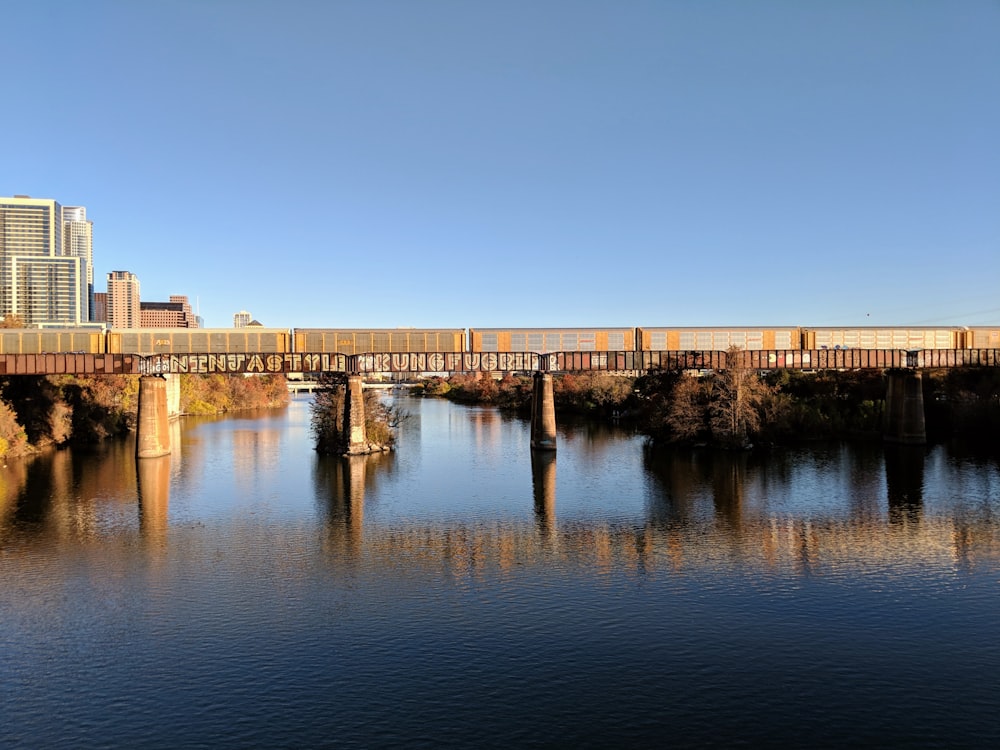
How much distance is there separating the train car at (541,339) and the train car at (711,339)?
4280mm

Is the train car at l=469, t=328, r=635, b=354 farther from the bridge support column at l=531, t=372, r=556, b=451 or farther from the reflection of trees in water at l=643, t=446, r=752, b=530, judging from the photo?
the reflection of trees in water at l=643, t=446, r=752, b=530

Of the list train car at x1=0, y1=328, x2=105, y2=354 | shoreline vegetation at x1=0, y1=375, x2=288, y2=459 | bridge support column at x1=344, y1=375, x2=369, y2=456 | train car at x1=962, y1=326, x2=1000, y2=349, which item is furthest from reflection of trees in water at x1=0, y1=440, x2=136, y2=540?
train car at x1=962, y1=326, x2=1000, y2=349

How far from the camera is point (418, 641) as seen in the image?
2786 centimetres

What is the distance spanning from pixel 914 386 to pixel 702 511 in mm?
48542

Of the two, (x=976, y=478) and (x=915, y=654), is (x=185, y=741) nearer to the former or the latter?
(x=915, y=654)

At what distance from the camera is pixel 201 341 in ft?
267

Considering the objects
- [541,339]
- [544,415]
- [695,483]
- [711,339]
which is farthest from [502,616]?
[711,339]

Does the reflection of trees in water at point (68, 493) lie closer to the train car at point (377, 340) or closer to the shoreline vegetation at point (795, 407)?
the train car at point (377, 340)

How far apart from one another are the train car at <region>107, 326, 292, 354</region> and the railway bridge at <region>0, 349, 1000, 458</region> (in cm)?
111

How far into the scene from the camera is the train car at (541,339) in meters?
84.5

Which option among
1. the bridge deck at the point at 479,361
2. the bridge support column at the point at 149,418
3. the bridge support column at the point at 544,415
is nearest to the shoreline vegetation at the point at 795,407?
the bridge deck at the point at 479,361

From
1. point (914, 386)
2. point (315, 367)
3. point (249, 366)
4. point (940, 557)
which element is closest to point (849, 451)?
point (914, 386)

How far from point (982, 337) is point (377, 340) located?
70.5 metres

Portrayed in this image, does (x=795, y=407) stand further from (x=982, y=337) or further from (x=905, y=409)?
(x=982, y=337)
